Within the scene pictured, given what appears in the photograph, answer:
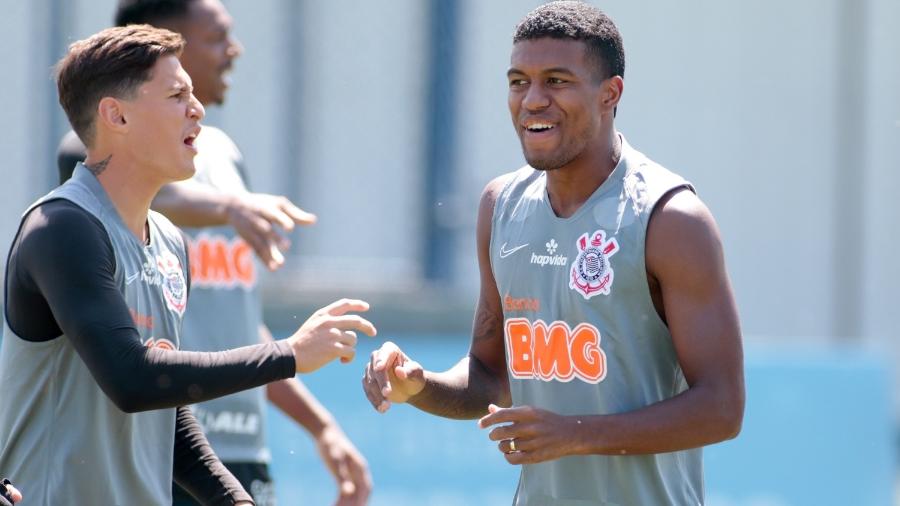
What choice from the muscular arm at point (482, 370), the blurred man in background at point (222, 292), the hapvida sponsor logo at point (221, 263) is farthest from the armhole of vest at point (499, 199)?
the hapvida sponsor logo at point (221, 263)

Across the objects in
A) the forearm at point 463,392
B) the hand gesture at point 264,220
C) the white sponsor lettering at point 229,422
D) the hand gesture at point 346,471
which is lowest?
the hand gesture at point 346,471

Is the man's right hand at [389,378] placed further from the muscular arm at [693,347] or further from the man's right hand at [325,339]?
the muscular arm at [693,347]

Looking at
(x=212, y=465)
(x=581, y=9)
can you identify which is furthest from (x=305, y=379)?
(x=581, y=9)

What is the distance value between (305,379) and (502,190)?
385 cm

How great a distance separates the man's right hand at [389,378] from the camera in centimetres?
359

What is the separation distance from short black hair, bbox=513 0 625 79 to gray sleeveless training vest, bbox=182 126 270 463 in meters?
1.70

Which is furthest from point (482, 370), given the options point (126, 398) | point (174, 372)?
point (126, 398)

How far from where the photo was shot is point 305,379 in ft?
24.8

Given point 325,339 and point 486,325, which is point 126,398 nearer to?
point 325,339

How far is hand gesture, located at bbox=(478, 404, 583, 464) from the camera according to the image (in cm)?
323

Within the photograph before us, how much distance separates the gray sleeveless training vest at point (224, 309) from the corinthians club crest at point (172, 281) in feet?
4.07

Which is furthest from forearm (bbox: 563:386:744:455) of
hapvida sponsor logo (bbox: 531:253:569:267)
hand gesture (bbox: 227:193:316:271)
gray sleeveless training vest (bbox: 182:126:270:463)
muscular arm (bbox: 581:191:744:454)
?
gray sleeveless training vest (bbox: 182:126:270:463)

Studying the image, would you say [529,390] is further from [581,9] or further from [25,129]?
[25,129]

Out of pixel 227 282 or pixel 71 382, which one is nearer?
pixel 71 382
